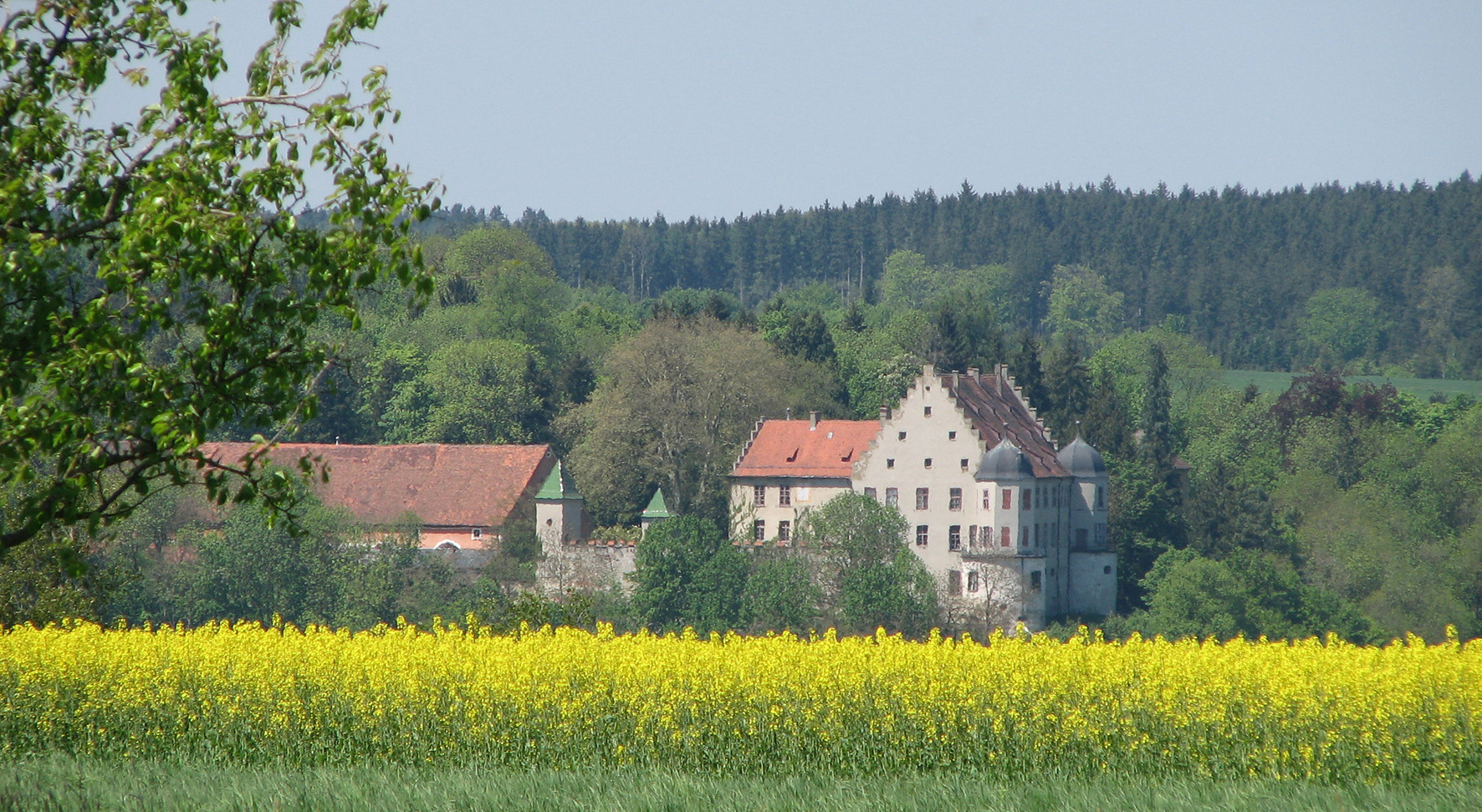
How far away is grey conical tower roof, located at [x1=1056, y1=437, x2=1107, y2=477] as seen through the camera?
271 feet

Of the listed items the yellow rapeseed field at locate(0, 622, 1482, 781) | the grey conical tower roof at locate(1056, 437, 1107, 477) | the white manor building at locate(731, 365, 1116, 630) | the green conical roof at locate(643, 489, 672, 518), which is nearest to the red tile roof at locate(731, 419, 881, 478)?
the white manor building at locate(731, 365, 1116, 630)

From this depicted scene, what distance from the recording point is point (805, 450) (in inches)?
3300

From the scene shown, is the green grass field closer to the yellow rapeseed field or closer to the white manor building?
the yellow rapeseed field

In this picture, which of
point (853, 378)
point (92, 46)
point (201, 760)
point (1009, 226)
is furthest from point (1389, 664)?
point (1009, 226)

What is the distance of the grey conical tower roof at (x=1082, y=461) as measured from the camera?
8262 centimetres

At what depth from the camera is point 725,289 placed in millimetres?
190750

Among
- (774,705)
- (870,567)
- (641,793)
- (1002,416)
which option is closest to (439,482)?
(870,567)

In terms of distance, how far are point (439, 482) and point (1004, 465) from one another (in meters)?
27.8

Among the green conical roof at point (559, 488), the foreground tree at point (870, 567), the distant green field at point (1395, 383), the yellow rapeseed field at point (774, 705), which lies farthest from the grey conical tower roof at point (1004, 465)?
the yellow rapeseed field at point (774, 705)

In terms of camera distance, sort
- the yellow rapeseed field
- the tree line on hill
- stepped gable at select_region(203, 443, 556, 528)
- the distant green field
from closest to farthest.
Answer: the yellow rapeseed field, stepped gable at select_region(203, 443, 556, 528), the distant green field, the tree line on hill

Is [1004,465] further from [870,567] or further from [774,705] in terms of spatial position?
[774,705]

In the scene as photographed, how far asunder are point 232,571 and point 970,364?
4628cm

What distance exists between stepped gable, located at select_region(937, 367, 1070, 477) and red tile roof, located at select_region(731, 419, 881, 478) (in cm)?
479

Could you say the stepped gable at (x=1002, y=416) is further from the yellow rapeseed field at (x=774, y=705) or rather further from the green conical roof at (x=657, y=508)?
the yellow rapeseed field at (x=774, y=705)
